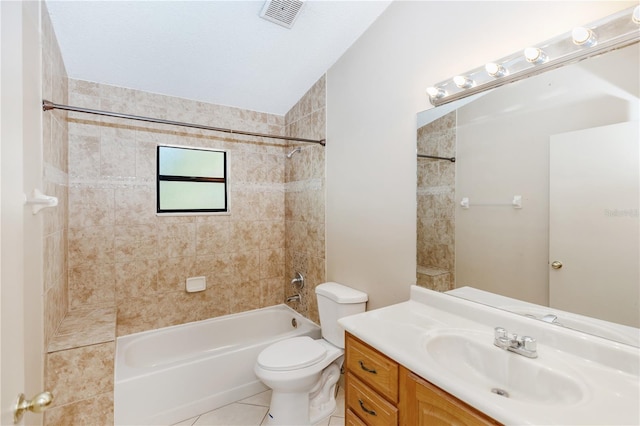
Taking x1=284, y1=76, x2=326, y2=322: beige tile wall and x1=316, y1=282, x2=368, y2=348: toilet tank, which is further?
x1=284, y1=76, x2=326, y2=322: beige tile wall

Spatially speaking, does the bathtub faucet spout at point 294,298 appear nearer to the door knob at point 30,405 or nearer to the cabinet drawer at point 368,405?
the cabinet drawer at point 368,405

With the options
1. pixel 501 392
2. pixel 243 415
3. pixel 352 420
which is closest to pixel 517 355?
pixel 501 392

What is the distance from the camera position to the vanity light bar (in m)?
0.99

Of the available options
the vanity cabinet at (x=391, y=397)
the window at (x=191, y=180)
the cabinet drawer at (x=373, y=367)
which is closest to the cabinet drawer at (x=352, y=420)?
the vanity cabinet at (x=391, y=397)

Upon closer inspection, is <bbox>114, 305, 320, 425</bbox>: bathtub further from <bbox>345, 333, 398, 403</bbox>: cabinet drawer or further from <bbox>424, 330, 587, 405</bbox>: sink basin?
<bbox>424, 330, 587, 405</bbox>: sink basin

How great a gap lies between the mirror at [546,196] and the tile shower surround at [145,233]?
Result: 1.17 metres

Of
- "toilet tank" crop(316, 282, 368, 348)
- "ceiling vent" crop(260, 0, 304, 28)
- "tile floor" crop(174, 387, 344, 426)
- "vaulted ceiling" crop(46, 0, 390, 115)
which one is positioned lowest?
"tile floor" crop(174, 387, 344, 426)

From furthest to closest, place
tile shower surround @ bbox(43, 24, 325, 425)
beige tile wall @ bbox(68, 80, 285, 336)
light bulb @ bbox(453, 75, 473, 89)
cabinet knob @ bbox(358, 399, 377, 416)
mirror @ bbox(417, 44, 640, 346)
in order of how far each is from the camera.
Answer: beige tile wall @ bbox(68, 80, 285, 336) < tile shower surround @ bbox(43, 24, 325, 425) < light bulb @ bbox(453, 75, 473, 89) < cabinet knob @ bbox(358, 399, 377, 416) < mirror @ bbox(417, 44, 640, 346)

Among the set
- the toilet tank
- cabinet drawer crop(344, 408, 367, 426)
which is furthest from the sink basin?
the toilet tank

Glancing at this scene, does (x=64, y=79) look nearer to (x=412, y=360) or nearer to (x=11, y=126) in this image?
(x=11, y=126)

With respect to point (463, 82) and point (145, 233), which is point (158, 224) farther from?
point (463, 82)

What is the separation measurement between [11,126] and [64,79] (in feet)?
6.38

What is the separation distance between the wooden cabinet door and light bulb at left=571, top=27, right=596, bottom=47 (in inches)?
50.2

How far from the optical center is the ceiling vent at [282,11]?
1781 millimetres
